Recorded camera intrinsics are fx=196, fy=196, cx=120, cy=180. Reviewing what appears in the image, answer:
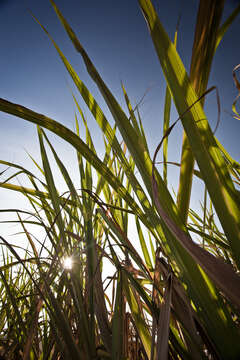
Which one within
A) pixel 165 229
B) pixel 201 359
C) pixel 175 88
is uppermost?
pixel 175 88

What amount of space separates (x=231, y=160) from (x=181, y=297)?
18.7 inches

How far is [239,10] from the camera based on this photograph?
0.24 m

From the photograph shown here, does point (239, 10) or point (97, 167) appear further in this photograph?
point (97, 167)

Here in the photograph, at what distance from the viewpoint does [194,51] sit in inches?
11.1

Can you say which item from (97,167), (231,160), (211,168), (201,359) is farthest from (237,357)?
(231,160)

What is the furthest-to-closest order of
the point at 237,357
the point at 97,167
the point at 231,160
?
the point at 231,160, the point at 97,167, the point at 237,357

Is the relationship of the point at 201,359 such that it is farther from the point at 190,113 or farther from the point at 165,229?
the point at 190,113

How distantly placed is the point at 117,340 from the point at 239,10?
0.48 meters

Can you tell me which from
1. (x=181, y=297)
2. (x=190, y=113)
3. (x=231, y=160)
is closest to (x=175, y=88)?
(x=190, y=113)

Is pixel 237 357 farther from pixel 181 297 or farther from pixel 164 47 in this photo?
pixel 164 47

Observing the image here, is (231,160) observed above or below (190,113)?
above

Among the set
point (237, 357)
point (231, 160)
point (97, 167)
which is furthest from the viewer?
point (231, 160)

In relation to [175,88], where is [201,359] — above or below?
below

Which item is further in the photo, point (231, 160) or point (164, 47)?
point (231, 160)
